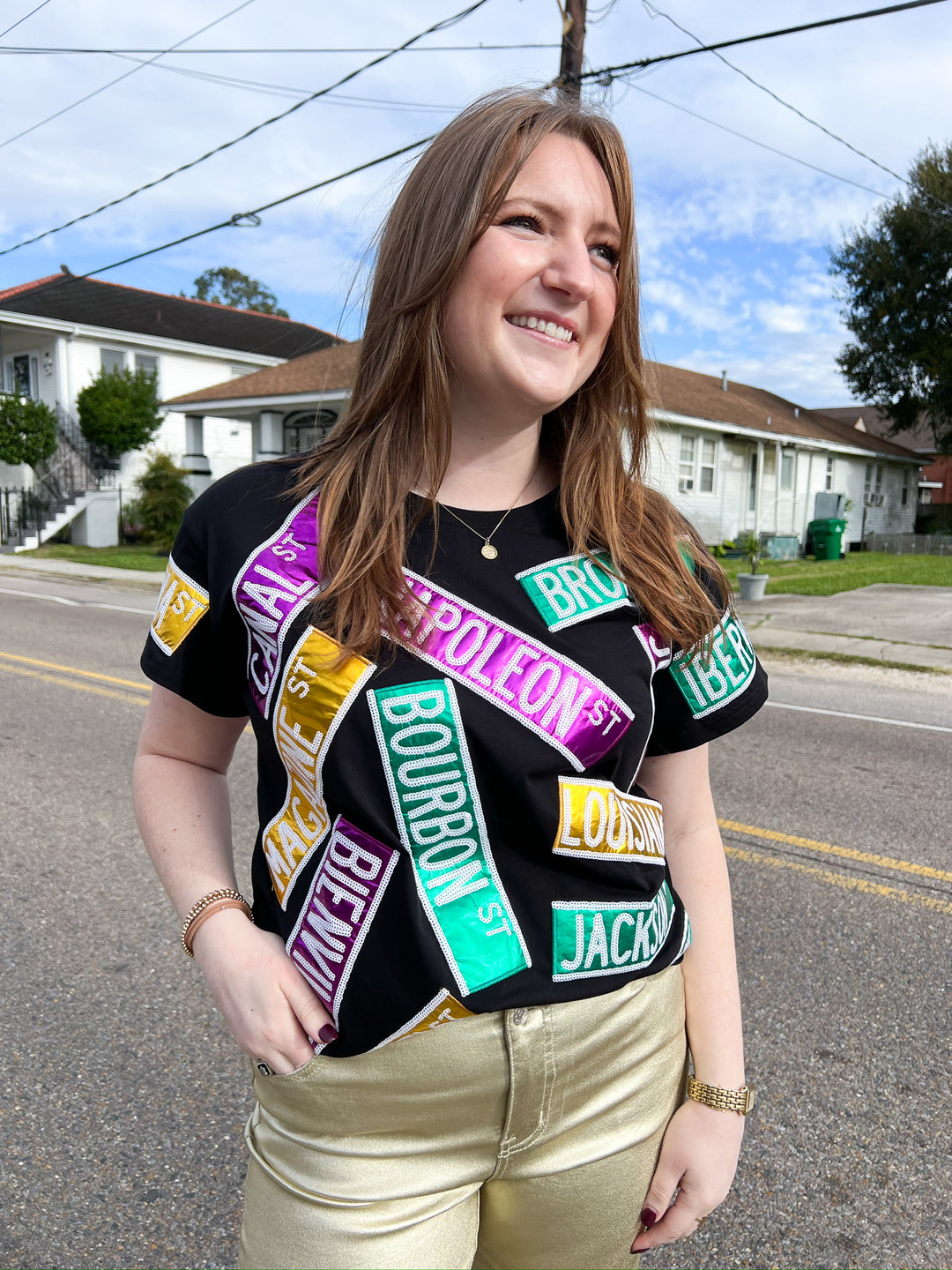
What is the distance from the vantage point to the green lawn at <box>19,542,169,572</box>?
19656mm

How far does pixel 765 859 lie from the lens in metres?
4.54

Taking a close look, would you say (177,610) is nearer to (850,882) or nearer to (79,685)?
(850,882)

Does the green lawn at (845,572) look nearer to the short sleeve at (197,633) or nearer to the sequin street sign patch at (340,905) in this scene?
the short sleeve at (197,633)

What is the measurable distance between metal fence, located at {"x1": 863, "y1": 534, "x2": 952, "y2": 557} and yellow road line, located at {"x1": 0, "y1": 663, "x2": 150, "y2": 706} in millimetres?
27219

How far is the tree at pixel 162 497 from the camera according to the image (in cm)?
2394

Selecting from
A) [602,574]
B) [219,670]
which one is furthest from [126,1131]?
[602,574]

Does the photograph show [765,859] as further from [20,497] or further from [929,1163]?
[20,497]

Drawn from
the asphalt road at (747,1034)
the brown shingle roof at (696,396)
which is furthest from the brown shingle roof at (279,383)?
the asphalt road at (747,1034)

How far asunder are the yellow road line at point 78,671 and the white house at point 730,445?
9.54 meters

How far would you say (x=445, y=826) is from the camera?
1130mm

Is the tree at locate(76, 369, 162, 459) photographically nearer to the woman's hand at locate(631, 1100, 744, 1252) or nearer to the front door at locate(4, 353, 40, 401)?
the front door at locate(4, 353, 40, 401)

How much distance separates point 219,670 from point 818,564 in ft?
78.3

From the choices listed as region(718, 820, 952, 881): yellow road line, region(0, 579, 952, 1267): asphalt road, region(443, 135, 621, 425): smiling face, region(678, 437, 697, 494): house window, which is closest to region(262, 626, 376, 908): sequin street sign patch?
region(443, 135, 621, 425): smiling face

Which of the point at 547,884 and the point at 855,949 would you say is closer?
the point at 547,884
